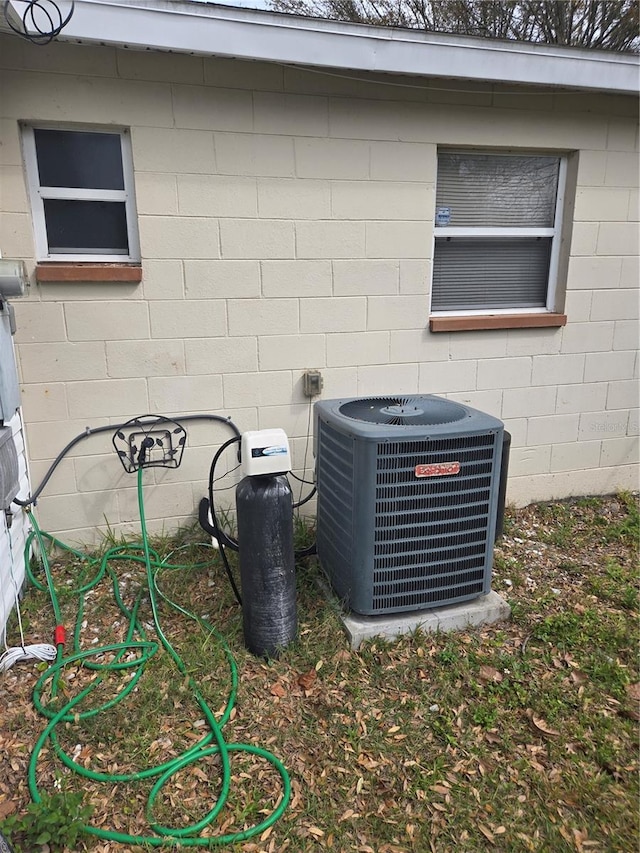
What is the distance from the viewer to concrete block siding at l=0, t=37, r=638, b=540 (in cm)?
291

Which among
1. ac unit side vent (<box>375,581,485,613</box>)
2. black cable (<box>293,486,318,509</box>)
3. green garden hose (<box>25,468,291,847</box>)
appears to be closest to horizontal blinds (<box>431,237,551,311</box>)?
black cable (<box>293,486,318,509</box>)

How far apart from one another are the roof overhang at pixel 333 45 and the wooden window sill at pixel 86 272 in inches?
40.3

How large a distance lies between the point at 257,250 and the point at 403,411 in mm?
1312

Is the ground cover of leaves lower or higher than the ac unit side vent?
lower

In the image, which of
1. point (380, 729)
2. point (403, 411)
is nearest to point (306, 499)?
point (403, 411)

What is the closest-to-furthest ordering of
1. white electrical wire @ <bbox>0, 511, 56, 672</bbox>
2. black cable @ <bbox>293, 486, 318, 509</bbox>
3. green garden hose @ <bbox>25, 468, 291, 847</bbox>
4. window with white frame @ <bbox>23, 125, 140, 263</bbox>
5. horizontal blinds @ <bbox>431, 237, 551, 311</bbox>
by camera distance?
green garden hose @ <bbox>25, 468, 291, 847</bbox> < white electrical wire @ <bbox>0, 511, 56, 672</bbox> < window with white frame @ <bbox>23, 125, 140, 263</bbox> < black cable @ <bbox>293, 486, 318, 509</bbox> < horizontal blinds @ <bbox>431, 237, 551, 311</bbox>

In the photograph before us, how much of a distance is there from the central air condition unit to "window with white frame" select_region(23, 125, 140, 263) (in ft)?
5.23

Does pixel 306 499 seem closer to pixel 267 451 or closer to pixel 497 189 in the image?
pixel 267 451

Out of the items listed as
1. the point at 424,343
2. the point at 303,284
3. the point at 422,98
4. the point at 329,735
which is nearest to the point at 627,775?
the point at 329,735

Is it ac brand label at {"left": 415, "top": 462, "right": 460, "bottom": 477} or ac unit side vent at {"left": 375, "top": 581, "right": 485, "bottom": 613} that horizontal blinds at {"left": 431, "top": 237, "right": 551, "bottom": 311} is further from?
ac unit side vent at {"left": 375, "top": 581, "right": 485, "bottom": 613}

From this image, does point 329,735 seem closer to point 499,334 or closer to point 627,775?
point 627,775

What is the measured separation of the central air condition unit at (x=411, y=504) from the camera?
94.7 inches

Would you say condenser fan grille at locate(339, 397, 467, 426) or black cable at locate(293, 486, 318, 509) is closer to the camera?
condenser fan grille at locate(339, 397, 467, 426)

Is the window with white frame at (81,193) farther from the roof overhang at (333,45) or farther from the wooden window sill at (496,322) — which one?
the wooden window sill at (496,322)
